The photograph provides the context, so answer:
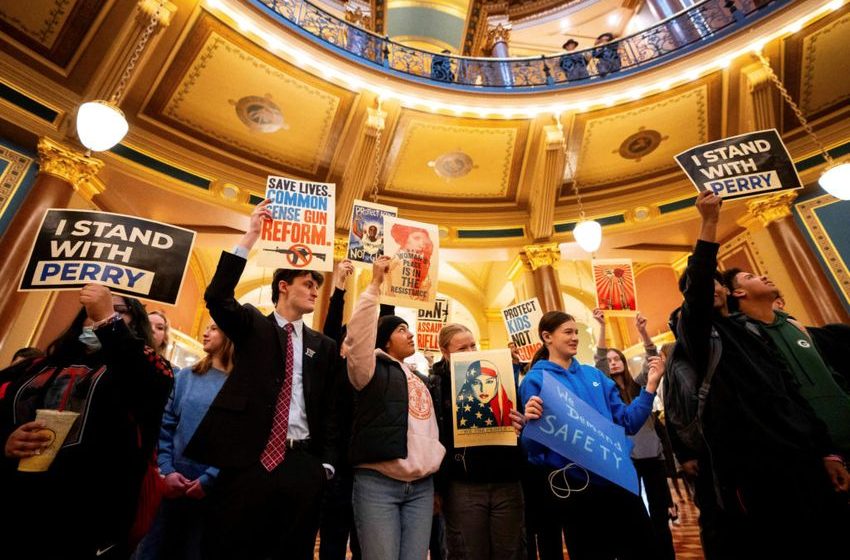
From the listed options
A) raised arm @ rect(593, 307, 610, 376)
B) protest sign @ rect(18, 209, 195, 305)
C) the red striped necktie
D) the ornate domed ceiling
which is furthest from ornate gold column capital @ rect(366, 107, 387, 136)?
the red striped necktie

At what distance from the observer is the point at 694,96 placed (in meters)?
7.39

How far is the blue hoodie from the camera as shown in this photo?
1983 millimetres

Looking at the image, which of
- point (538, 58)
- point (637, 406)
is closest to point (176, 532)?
point (637, 406)

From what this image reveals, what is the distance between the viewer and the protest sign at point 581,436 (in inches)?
65.3

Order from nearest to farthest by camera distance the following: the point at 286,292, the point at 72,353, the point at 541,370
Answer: the point at 72,353
the point at 286,292
the point at 541,370

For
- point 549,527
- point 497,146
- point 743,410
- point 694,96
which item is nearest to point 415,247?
point 549,527

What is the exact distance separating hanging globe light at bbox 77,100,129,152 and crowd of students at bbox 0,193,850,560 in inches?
102

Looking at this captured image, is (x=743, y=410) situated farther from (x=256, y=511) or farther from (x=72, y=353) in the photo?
(x=72, y=353)

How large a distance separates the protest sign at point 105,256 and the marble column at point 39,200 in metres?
3.15

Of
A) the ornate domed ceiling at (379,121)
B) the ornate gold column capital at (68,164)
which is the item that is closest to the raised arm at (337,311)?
the ornate gold column capital at (68,164)

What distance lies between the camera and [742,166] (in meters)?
3.10

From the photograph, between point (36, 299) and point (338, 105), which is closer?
point (36, 299)

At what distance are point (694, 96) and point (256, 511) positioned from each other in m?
8.90

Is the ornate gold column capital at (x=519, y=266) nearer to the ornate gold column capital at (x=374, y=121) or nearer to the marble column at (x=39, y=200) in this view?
the ornate gold column capital at (x=374, y=121)
